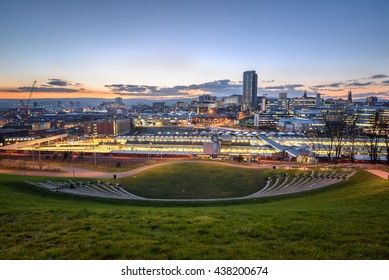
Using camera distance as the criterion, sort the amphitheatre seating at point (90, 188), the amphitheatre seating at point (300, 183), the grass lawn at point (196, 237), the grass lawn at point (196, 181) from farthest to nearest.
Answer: the grass lawn at point (196, 181), the amphitheatre seating at point (300, 183), the amphitheatre seating at point (90, 188), the grass lawn at point (196, 237)

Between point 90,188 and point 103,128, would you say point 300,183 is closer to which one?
point 90,188

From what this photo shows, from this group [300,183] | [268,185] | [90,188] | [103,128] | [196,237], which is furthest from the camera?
[103,128]

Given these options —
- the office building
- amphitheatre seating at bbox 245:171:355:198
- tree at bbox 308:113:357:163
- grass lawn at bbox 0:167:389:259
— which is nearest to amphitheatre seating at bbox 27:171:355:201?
amphitheatre seating at bbox 245:171:355:198

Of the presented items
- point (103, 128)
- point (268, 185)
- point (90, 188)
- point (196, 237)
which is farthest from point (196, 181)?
point (103, 128)

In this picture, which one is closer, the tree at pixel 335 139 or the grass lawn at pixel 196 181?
the grass lawn at pixel 196 181

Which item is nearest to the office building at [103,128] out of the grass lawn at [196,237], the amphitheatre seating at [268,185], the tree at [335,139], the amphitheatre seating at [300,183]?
the tree at [335,139]

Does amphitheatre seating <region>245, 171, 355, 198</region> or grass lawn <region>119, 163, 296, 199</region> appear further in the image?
grass lawn <region>119, 163, 296, 199</region>

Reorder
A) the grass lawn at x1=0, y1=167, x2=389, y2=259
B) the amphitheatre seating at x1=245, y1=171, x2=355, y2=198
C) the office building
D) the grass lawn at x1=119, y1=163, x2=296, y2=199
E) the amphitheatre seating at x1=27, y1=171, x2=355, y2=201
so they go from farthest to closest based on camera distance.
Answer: the office building, the grass lawn at x1=119, y1=163, x2=296, y2=199, the amphitheatre seating at x1=245, y1=171, x2=355, y2=198, the amphitheatre seating at x1=27, y1=171, x2=355, y2=201, the grass lawn at x1=0, y1=167, x2=389, y2=259

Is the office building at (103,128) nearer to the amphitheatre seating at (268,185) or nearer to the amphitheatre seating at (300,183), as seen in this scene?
the amphitheatre seating at (268,185)

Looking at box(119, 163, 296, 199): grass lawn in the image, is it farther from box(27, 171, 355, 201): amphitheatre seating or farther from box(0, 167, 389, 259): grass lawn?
box(0, 167, 389, 259): grass lawn

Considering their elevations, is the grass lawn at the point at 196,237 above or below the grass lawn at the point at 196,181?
above
